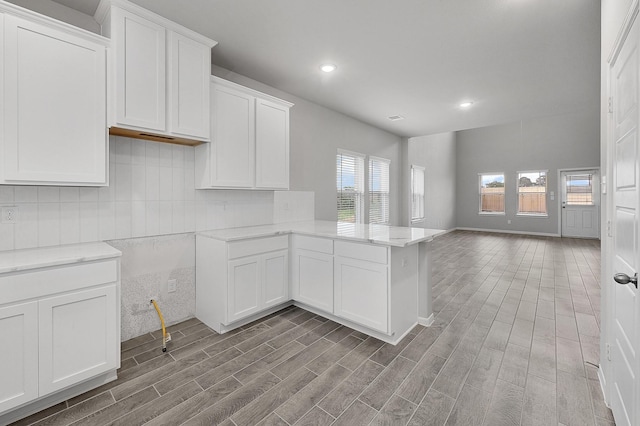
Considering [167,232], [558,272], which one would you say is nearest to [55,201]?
[167,232]

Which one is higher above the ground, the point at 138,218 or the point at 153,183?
the point at 153,183

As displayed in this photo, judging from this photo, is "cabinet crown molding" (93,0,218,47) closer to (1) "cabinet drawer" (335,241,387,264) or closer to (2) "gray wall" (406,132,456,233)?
(1) "cabinet drawer" (335,241,387,264)

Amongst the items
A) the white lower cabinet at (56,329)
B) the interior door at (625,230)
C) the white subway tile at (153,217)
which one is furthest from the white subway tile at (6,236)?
the interior door at (625,230)

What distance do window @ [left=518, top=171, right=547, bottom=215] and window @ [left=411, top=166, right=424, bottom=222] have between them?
148 inches

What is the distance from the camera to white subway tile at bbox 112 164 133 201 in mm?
2518

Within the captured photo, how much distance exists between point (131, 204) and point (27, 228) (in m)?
0.68

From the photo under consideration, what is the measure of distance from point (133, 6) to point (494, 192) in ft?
35.6

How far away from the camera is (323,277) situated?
296 centimetres

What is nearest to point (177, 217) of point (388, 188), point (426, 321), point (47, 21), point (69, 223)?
point (69, 223)

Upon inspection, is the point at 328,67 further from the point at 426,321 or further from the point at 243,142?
the point at 426,321

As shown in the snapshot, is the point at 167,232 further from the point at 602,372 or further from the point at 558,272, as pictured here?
the point at 558,272

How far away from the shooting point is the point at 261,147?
3.25 metres

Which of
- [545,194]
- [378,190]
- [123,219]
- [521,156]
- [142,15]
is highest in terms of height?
[521,156]

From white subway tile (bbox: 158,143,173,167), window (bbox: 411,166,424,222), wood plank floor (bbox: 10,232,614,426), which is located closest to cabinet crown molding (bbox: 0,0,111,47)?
white subway tile (bbox: 158,143,173,167)
